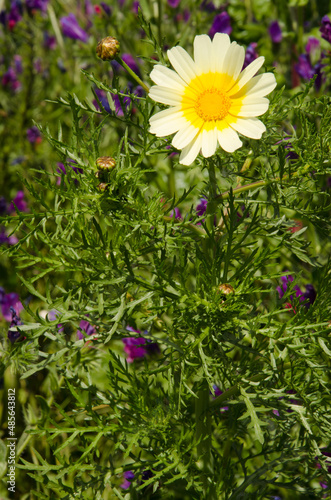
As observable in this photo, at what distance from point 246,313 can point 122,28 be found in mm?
1350

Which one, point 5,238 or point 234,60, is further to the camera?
point 5,238

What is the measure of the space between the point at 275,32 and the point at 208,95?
108 centimetres

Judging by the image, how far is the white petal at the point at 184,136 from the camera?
0.75 meters

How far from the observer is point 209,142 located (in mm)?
743

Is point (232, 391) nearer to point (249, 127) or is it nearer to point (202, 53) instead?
point (249, 127)

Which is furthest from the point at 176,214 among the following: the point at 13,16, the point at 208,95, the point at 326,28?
the point at 13,16

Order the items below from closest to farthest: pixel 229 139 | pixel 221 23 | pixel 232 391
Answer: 1. pixel 229 139
2. pixel 232 391
3. pixel 221 23

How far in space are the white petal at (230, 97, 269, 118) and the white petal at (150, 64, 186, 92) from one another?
9 centimetres

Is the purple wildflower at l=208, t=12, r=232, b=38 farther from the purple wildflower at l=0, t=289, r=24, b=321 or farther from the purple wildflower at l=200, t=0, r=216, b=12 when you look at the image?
the purple wildflower at l=0, t=289, r=24, b=321

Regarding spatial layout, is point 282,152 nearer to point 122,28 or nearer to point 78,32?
point 122,28

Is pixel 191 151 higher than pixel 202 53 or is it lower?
lower

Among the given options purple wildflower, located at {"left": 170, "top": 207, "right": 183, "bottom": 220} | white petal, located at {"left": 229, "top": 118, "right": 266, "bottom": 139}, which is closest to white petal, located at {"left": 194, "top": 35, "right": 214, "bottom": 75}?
white petal, located at {"left": 229, "top": 118, "right": 266, "bottom": 139}

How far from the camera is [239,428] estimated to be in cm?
96

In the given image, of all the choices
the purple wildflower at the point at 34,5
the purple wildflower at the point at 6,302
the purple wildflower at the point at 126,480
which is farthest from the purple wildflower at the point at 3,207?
the purple wildflower at the point at 126,480
